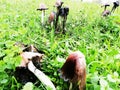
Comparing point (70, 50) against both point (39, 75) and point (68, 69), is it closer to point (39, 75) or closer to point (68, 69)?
point (39, 75)

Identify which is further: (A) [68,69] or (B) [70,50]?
(B) [70,50]

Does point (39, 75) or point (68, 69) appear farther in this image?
point (39, 75)

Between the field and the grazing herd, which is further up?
the grazing herd

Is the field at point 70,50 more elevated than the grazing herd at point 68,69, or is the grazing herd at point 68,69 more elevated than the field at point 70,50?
the grazing herd at point 68,69

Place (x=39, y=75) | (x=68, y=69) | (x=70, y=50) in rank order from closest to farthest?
1. (x=68, y=69)
2. (x=39, y=75)
3. (x=70, y=50)

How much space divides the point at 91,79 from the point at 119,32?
207 cm

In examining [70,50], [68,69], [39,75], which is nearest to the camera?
[68,69]

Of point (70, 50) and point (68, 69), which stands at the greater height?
point (68, 69)

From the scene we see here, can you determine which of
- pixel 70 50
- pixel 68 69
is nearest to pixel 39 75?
pixel 68 69

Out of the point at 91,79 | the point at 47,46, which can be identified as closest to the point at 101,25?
the point at 47,46

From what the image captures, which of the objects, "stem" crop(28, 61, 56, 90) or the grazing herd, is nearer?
the grazing herd

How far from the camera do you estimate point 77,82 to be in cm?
146

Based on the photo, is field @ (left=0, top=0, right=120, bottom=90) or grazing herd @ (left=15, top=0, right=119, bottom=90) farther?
field @ (left=0, top=0, right=120, bottom=90)

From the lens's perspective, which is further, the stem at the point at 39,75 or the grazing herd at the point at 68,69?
the stem at the point at 39,75
